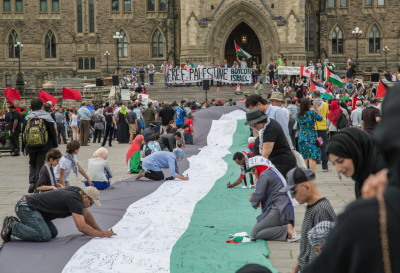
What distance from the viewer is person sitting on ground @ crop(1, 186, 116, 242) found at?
335 inches

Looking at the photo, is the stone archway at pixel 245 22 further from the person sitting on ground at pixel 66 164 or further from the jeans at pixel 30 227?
the jeans at pixel 30 227

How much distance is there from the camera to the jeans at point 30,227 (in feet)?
27.9

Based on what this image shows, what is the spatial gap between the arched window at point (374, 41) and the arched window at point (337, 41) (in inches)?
82.7

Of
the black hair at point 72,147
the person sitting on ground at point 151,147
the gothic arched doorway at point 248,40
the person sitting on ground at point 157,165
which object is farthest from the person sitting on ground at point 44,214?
the gothic arched doorway at point 248,40

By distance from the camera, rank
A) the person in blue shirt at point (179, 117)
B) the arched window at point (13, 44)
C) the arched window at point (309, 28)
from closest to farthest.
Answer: the person in blue shirt at point (179, 117)
the arched window at point (309, 28)
the arched window at point (13, 44)

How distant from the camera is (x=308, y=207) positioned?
18.4 feet

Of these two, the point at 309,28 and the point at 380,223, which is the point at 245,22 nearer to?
the point at 309,28

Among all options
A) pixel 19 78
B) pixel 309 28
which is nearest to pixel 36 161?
pixel 19 78

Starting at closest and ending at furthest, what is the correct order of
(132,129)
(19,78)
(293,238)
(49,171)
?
(293,238), (49,171), (132,129), (19,78)

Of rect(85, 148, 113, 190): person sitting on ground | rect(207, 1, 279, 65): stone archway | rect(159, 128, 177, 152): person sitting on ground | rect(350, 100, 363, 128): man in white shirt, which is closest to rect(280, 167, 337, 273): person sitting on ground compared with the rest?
rect(85, 148, 113, 190): person sitting on ground

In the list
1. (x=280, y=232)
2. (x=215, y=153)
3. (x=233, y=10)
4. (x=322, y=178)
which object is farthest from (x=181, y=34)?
(x=280, y=232)

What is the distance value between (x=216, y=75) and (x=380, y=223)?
40433 millimetres

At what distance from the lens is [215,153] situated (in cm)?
2059

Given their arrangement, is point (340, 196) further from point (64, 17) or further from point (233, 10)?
point (64, 17)
